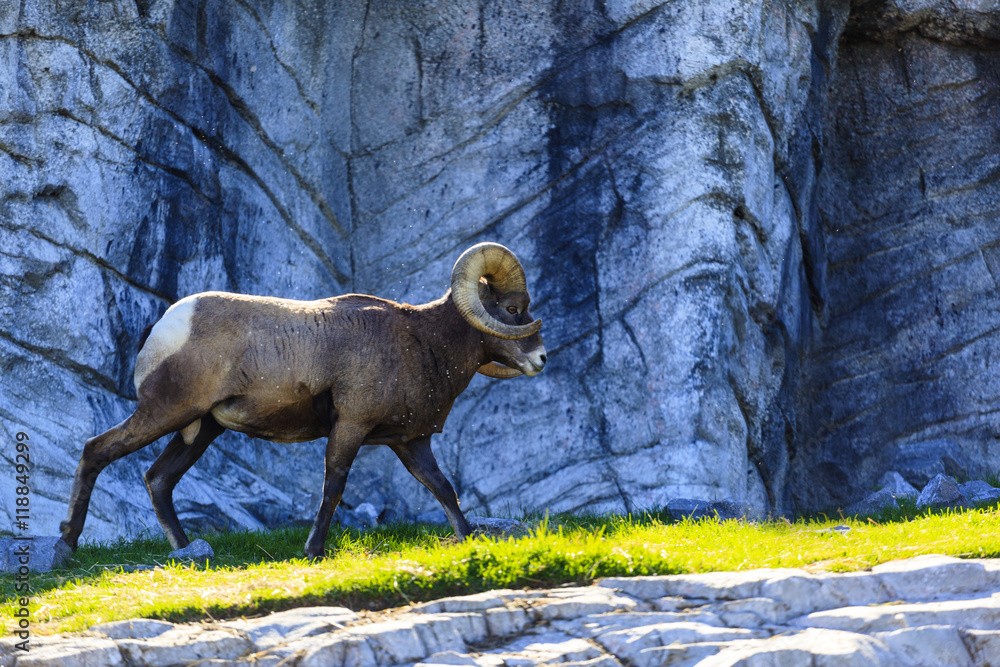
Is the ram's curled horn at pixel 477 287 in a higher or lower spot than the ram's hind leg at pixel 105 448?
higher

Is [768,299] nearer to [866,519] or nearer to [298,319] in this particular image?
[866,519]

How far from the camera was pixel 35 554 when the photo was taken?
750 centimetres

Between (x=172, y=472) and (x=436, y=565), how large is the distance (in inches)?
124

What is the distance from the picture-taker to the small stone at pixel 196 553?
24.7ft

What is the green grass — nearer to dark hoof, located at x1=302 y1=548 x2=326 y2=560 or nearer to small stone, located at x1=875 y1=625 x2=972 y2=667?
dark hoof, located at x1=302 y1=548 x2=326 y2=560

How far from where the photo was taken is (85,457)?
314 inches

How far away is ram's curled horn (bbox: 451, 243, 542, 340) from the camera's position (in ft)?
27.3

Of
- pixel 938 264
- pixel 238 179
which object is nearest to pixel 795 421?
pixel 938 264

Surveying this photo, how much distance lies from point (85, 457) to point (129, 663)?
10.6 feet

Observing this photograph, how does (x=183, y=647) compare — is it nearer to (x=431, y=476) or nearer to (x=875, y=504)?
(x=431, y=476)

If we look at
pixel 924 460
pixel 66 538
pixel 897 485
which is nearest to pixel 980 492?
pixel 897 485

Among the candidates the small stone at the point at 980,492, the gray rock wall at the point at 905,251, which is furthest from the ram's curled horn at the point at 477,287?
the gray rock wall at the point at 905,251

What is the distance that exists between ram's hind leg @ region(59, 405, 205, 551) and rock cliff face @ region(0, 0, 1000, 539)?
89.4 inches

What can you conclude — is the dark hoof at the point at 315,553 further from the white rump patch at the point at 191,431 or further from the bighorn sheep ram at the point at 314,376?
the white rump patch at the point at 191,431
